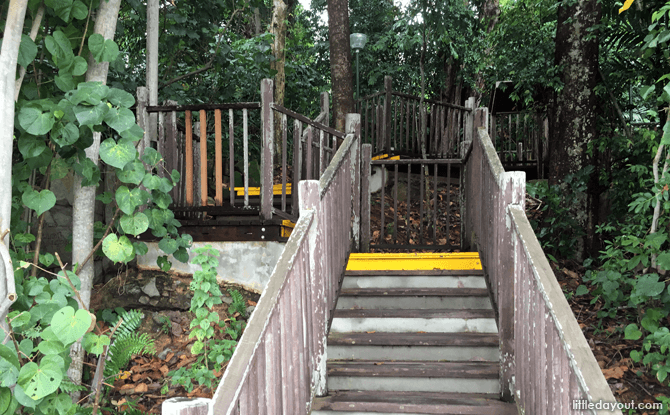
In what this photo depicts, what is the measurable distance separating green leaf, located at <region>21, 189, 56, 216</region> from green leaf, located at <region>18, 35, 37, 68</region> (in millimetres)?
690

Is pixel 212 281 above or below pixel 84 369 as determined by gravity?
above

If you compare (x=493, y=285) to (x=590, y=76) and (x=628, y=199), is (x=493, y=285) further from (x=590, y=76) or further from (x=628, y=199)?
(x=590, y=76)

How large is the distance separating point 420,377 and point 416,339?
1.09 feet

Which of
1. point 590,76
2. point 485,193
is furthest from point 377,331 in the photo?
point 590,76

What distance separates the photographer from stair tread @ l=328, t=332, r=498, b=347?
3557 millimetres

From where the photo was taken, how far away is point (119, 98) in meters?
2.79

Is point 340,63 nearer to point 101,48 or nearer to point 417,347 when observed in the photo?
point 101,48

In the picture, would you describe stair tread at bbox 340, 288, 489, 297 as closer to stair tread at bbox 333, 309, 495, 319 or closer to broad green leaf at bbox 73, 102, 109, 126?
stair tread at bbox 333, 309, 495, 319

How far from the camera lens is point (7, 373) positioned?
217cm

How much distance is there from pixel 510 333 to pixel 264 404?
5.44 feet

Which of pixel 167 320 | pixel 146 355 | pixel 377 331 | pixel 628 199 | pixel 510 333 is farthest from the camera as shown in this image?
pixel 628 199

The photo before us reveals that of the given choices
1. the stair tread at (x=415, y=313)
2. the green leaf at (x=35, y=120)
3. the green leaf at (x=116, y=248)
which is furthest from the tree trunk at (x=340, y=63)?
the green leaf at (x=35, y=120)

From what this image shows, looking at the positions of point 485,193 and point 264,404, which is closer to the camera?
point 264,404

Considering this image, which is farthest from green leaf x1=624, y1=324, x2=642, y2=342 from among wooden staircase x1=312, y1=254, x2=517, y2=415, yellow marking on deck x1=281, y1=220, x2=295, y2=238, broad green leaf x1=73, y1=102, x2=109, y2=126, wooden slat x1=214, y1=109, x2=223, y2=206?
broad green leaf x1=73, y1=102, x2=109, y2=126
